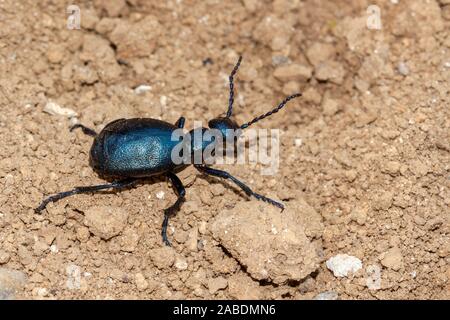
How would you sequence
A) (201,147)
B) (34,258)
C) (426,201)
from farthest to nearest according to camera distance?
(201,147) → (426,201) → (34,258)

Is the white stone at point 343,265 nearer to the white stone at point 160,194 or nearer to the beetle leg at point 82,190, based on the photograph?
the white stone at point 160,194

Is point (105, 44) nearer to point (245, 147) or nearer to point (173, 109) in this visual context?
point (173, 109)

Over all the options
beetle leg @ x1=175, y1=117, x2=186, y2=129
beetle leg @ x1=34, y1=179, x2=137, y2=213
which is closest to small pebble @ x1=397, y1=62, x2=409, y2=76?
beetle leg @ x1=175, y1=117, x2=186, y2=129

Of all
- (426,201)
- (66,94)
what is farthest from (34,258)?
(426,201)

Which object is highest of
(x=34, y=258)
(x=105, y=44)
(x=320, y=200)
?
(x=105, y=44)

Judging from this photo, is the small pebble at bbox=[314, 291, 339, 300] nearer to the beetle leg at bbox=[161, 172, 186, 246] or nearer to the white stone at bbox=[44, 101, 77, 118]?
the beetle leg at bbox=[161, 172, 186, 246]

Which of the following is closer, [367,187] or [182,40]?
[367,187]

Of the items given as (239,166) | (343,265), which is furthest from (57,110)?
(343,265)

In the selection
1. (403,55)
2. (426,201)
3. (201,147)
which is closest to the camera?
(426,201)
